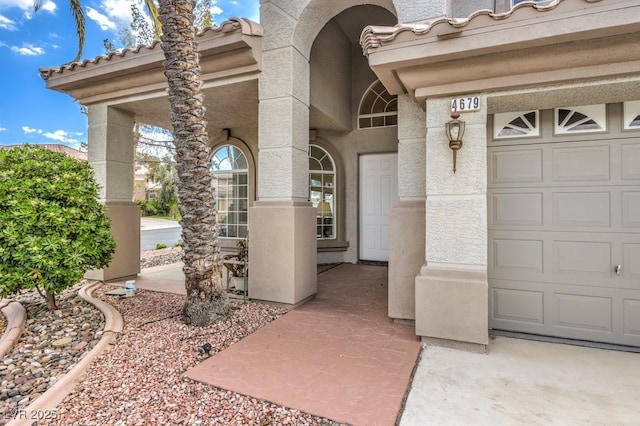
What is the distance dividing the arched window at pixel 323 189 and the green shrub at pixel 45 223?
5478mm

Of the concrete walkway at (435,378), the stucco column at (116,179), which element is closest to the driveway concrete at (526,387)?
the concrete walkway at (435,378)

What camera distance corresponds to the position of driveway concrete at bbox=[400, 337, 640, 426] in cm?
269

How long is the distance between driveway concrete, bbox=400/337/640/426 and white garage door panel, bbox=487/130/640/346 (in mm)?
357

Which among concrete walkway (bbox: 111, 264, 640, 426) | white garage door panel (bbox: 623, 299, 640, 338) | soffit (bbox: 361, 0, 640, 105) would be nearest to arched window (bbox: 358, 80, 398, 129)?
soffit (bbox: 361, 0, 640, 105)

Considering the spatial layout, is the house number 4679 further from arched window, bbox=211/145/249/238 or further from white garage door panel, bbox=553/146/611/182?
arched window, bbox=211/145/249/238

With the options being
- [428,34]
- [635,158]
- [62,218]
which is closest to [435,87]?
[428,34]

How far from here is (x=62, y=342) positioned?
399 cm

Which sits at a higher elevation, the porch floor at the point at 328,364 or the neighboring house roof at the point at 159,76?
the neighboring house roof at the point at 159,76

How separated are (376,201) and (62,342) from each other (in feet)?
24.0

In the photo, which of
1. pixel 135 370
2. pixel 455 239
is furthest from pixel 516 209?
pixel 135 370

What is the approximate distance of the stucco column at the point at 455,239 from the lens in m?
3.91

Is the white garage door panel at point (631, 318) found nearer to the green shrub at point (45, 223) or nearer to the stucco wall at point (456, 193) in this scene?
the stucco wall at point (456, 193)

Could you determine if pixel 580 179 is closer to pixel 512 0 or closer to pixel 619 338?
pixel 619 338

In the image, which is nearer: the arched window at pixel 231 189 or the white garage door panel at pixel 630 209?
the white garage door panel at pixel 630 209
